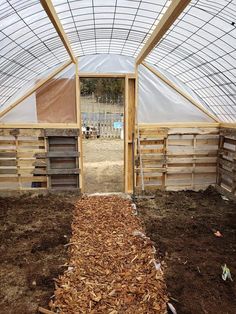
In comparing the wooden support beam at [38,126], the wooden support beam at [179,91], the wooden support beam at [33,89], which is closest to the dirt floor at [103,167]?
the wooden support beam at [38,126]

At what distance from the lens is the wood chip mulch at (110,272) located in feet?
8.60

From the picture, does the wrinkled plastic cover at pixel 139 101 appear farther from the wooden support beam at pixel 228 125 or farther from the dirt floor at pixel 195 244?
the dirt floor at pixel 195 244

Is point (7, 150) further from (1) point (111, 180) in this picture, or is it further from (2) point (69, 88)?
(1) point (111, 180)

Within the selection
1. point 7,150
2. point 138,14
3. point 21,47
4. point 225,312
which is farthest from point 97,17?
point 225,312

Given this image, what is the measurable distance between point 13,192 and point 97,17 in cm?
393

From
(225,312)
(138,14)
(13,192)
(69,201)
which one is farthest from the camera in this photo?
(13,192)

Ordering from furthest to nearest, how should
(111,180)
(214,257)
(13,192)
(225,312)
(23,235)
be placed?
(111,180) < (13,192) < (23,235) < (214,257) < (225,312)

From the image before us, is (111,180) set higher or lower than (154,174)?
lower

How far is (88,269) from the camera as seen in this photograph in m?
3.21

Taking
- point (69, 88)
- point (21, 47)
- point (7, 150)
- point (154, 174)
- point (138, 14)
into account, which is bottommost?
point (154, 174)

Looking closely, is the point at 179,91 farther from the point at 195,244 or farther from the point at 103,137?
the point at 103,137

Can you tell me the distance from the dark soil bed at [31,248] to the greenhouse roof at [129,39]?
2.37 metres

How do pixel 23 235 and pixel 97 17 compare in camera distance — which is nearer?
pixel 23 235

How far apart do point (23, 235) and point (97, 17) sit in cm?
369
